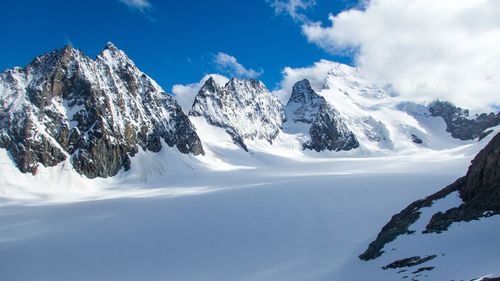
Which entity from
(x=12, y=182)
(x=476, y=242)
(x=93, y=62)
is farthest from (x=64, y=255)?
(x=93, y=62)

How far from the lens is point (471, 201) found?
99.8ft

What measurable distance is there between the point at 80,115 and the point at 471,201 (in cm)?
12455

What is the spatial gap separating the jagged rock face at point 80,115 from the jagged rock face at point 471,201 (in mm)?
108122

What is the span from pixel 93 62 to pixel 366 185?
114m

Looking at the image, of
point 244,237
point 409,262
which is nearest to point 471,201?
point 409,262

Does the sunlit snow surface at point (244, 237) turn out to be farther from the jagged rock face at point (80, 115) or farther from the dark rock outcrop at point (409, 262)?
the jagged rock face at point (80, 115)

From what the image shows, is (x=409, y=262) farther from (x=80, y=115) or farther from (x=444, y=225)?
(x=80, y=115)

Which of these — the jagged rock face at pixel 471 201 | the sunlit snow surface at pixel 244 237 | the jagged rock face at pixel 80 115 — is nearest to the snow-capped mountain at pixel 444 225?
the jagged rock face at pixel 471 201

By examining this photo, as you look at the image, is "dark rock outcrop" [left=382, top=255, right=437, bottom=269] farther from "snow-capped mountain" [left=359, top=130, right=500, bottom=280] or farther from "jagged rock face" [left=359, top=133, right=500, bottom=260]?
"jagged rock face" [left=359, top=133, right=500, bottom=260]

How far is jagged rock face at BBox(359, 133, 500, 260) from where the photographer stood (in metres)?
28.4

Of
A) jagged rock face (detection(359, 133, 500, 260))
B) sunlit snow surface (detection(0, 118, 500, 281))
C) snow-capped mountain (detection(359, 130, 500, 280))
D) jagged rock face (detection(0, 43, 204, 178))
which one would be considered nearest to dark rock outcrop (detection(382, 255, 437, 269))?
snow-capped mountain (detection(359, 130, 500, 280))

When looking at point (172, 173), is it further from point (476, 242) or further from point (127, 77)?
point (476, 242)

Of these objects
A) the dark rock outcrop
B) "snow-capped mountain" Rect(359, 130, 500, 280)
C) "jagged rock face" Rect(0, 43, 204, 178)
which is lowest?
the dark rock outcrop

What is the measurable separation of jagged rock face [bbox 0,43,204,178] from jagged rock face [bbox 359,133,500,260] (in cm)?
10812
